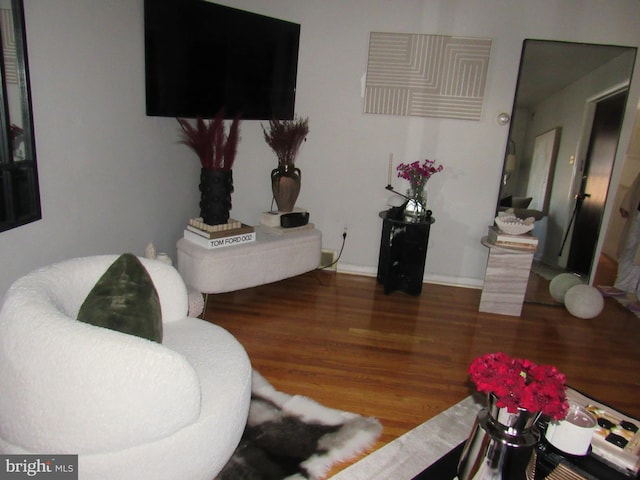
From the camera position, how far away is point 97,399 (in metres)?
1.25

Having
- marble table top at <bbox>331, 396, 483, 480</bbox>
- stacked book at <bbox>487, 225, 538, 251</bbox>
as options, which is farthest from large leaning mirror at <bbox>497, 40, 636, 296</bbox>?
marble table top at <bbox>331, 396, 483, 480</bbox>

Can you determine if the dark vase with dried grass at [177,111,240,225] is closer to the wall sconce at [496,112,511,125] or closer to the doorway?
the wall sconce at [496,112,511,125]

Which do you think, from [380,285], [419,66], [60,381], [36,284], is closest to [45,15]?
[36,284]

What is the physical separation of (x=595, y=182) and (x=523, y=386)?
3003 mm

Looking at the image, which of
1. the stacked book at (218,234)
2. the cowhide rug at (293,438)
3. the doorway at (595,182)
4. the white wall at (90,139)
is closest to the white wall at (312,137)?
the white wall at (90,139)

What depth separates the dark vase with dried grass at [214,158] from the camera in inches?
115

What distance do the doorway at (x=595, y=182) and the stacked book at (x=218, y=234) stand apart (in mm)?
2619

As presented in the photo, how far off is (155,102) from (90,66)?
51 centimetres

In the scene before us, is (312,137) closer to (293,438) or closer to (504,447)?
(293,438)

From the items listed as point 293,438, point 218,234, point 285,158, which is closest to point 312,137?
point 285,158

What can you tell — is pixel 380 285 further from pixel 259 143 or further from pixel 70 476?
pixel 70 476

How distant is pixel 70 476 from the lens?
1312 millimetres

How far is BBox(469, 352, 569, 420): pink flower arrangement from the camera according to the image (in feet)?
4.10

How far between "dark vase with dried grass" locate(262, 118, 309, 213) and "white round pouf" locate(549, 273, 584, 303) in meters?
2.21
